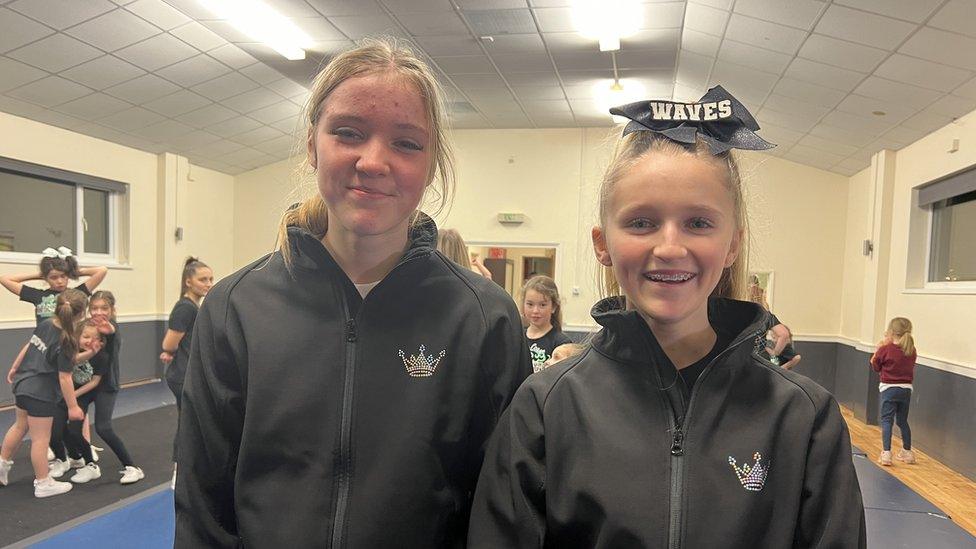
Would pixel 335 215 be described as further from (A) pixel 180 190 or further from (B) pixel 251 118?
(A) pixel 180 190

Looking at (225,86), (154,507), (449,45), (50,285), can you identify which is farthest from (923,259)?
(50,285)

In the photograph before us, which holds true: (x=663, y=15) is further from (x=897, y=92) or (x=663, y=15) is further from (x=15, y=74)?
(x=15, y=74)

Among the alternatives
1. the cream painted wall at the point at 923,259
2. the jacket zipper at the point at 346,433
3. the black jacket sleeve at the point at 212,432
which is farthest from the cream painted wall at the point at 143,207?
the cream painted wall at the point at 923,259

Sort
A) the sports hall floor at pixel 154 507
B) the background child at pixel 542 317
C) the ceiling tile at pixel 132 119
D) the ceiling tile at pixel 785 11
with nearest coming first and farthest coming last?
the sports hall floor at pixel 154 507, the background child at pixel 542 317, the ceiling tile at pixel 785 11, the ceiling tile at pixel 132 119

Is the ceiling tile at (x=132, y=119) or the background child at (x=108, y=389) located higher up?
the ceiling tile at (x=132, y=119)

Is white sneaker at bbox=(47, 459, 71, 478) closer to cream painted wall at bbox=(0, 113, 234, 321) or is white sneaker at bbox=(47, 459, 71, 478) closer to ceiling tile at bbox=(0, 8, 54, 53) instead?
cream painted wall at bbox=(0, 113, 234, 321)

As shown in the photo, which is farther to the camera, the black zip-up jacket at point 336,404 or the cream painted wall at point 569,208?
the cream painted wall at point 569,208

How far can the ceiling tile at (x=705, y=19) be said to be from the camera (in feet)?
15.4

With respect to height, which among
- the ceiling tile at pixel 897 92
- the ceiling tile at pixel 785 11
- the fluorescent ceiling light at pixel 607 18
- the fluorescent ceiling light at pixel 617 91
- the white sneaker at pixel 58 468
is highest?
the fluorescent ceiling light at pixel 607 18

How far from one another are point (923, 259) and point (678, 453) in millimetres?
6540

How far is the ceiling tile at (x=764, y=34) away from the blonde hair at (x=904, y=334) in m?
2.54

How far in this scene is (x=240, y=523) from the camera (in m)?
1.07

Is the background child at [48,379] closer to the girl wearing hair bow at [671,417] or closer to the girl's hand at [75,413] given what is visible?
the girl's hand at [75,413]

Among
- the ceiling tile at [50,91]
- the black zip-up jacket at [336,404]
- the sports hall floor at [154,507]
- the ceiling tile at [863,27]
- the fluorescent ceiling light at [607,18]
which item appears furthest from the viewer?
the ceiling tile at [50,91]
